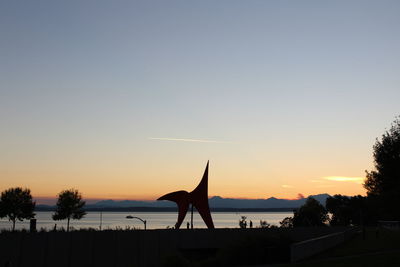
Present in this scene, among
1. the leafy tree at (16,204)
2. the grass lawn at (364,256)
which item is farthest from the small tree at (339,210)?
the grass lawn at (364,256)

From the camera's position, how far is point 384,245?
32.5 metres

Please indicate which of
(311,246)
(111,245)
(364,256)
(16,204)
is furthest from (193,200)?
(16,204)

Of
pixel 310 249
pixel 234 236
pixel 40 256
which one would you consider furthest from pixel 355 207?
pixel 40 256

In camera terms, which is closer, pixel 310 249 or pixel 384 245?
pixel 310 249

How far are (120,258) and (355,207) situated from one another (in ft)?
256

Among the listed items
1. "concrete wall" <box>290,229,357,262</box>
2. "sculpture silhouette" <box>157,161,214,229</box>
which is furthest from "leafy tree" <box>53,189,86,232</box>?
"concrete wall" <box>290,229,357,262</box>

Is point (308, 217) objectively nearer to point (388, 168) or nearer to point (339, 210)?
point (339, 210)

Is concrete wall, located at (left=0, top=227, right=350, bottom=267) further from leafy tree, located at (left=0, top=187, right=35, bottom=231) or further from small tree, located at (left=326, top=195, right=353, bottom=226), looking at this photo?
small tree, located at (left=326, top=195, right=353, bottom=226)

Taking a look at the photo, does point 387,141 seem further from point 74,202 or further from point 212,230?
point 74,202

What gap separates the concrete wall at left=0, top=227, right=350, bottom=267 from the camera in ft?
99.4

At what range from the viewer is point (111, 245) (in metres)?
34.2

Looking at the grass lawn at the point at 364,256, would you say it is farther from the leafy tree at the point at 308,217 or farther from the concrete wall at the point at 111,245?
the leafy tree at the point at 308,217

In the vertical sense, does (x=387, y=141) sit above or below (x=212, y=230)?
above

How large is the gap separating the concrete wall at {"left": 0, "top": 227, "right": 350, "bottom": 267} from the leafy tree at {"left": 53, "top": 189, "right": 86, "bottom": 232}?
4009 centimetres
